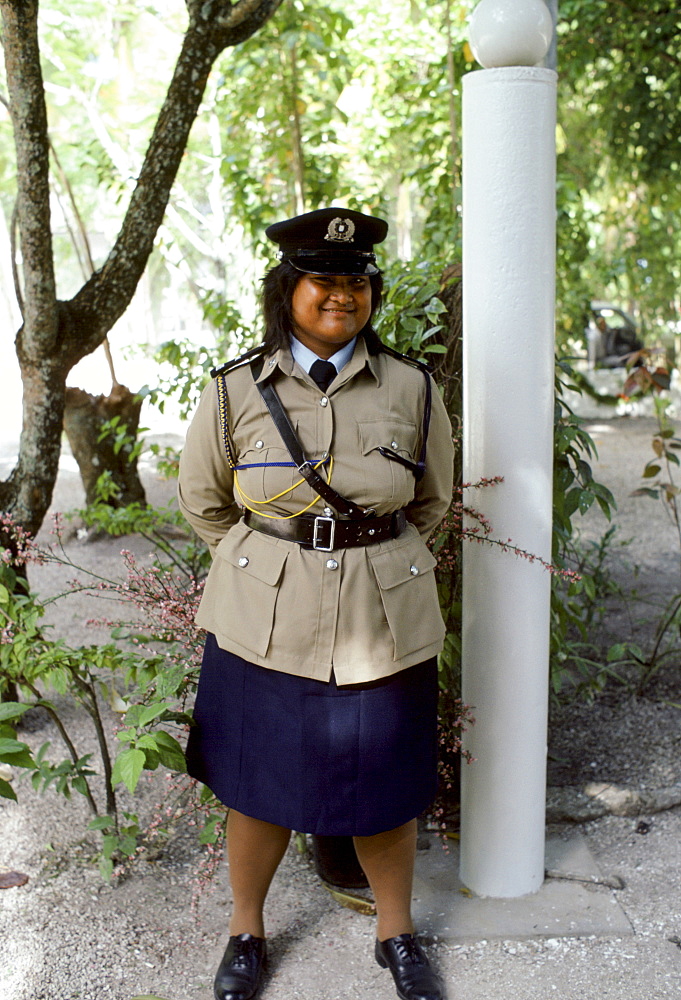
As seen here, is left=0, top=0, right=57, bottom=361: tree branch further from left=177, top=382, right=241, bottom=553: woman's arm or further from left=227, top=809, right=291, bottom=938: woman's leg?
left=227, top=809, right=291, bottom=938: woman's leg

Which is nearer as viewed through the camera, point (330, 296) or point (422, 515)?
point (330, 296)

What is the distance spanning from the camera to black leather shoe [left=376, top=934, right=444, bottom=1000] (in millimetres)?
2434

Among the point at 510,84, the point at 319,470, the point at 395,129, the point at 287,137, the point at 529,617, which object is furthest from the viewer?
the point at 395,129

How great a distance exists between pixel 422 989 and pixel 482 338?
1634 millimetres

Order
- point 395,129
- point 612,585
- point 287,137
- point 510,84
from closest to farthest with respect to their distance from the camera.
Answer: point 510,84, point 612,585, point 287,137, point 395,129

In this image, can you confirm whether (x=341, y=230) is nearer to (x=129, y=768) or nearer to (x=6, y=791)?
(x=129, y=768)

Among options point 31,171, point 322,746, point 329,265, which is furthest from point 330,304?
point 31,171

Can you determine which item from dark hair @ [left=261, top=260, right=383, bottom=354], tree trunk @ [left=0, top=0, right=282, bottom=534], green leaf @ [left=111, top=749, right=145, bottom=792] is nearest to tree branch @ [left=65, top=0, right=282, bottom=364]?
tree trunk @ [left=0, top=0, right=282, bottom=534]

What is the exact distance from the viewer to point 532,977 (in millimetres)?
2521

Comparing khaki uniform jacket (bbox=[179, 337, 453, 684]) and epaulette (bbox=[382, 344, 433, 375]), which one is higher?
epaulette (bbox=[382, 344, 433, 375])

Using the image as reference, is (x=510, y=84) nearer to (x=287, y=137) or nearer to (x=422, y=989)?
(x=422, y=989)

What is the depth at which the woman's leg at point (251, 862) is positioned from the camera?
8.20 ft

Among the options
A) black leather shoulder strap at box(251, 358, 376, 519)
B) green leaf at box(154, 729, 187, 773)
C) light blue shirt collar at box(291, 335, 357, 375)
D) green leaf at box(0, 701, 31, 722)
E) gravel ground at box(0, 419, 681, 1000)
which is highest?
light blue shirt collar at box(291, 335, 357, 375)

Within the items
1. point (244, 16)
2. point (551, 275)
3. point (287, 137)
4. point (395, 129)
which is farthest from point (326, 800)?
point (395, 129)
